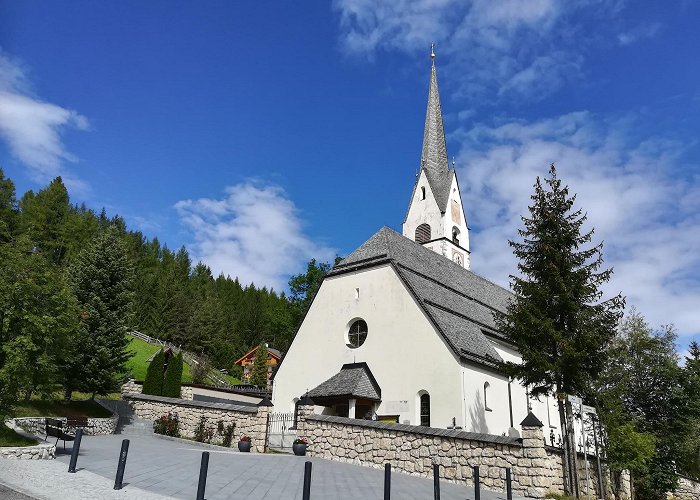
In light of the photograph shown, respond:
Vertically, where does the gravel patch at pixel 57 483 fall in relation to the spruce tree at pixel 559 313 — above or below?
below

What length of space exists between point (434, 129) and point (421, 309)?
36.2 m

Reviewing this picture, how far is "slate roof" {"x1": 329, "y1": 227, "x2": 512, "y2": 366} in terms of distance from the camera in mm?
25031

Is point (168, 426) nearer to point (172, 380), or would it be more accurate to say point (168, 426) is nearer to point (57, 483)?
point (172, 380)

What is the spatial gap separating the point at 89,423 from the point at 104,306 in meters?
5.40

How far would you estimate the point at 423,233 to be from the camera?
51.8m

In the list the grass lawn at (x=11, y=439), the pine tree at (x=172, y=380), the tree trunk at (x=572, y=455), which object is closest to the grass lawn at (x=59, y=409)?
the pine tree at (x=172, y=380)

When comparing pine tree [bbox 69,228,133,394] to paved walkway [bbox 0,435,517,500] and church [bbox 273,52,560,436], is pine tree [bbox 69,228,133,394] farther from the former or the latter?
church [bbox 273,52,560,436]

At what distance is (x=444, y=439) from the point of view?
16.5 m

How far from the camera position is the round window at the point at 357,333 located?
2728 cm

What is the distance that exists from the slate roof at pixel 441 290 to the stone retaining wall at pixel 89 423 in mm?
13372

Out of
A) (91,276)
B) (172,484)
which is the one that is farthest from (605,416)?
(91,276)

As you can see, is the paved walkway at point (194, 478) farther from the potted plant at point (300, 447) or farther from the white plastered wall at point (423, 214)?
the white plastered wall at point (423, 214)

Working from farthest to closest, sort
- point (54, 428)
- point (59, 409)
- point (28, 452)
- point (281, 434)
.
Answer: point (281, 434) → point (59, 409) → point (54, 428) → point (28, 452)

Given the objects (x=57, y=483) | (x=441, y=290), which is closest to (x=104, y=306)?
(x=57, y=483)
